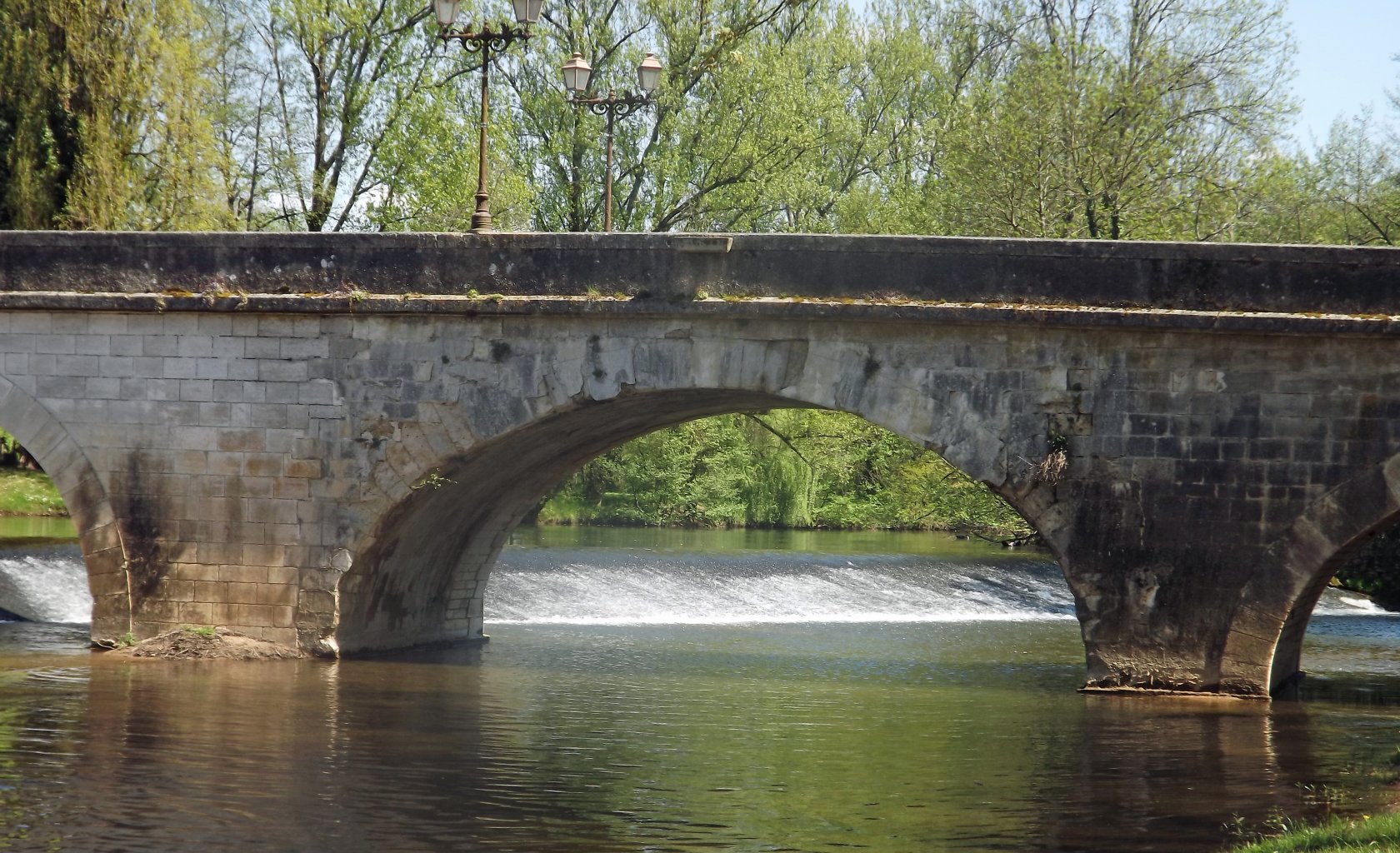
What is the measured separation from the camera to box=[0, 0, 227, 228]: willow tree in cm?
1967

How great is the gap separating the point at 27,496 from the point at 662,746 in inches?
692

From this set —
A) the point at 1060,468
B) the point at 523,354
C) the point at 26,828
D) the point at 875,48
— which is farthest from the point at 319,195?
the point at 26,828

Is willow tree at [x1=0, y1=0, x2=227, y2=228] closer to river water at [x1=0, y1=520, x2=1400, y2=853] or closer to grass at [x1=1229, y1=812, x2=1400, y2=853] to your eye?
river water at [x1=0, y1=520, x2=1400, y2=853]

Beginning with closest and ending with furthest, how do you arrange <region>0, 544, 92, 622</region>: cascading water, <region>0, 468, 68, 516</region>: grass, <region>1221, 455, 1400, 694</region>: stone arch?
<region>1221, 455, 1400, 694</region>: stone arch
<region>0, 544, 92, 622</region>: cascading water
<region>0, 468, 68, 516</region>: grass

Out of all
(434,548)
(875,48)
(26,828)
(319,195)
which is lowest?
(26,828)

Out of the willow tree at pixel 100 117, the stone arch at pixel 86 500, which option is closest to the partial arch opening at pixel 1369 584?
the stone arch at pixel 86 500

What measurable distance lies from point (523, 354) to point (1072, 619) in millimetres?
9101

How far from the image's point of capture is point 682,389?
40.6 feet

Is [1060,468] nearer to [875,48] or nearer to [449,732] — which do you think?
[449,732]

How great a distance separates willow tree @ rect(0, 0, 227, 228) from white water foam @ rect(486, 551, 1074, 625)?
6771 mm

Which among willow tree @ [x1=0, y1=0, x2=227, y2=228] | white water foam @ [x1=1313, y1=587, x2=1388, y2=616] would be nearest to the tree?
willow tree @ [x1=0, y1=0, x2=227, y2=228]

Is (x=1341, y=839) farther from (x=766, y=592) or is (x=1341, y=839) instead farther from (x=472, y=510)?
(x=766, y=592)

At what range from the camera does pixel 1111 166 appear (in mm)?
21750

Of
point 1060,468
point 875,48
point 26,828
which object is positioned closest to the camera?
point 26,828
